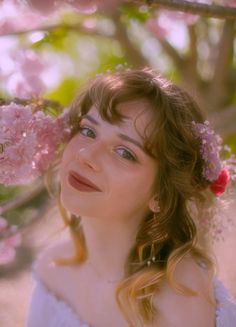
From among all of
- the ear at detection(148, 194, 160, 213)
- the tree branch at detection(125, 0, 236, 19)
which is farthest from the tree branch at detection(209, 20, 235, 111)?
the ear at detection(148, 194, 160, 213)

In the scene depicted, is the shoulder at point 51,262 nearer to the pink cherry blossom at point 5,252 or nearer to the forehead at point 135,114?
the pink cherry blossom at point 5,252

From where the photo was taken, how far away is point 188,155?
154 centimetres

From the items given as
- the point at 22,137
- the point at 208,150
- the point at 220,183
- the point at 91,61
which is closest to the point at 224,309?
the point at 220,183

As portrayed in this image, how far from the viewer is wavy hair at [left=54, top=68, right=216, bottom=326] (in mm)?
1484

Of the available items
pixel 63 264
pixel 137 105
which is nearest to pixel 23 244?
pixel 63 264

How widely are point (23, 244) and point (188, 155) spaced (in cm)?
207

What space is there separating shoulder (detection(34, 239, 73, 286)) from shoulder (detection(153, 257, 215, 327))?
49 centimetres

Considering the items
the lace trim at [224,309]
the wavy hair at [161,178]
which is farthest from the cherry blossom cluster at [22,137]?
the lace trim at [224,309]

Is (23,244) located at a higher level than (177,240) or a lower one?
lower

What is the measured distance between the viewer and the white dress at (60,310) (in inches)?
66.7

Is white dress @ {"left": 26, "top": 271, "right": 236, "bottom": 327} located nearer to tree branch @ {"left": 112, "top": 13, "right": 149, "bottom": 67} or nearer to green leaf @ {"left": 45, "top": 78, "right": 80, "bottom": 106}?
tree branch @ {"left": 112, "top": 13, "right": 149, "bottom": 67}

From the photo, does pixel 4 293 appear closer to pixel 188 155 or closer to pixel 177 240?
pixel 177 240

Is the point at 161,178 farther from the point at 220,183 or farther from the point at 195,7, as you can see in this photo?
the point at 195,7

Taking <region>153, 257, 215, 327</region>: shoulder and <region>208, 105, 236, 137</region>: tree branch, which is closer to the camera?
<region>153, 257, 215, 327</region>: shoulder
